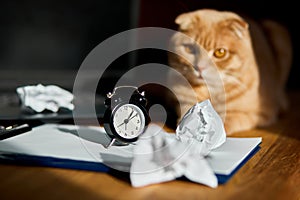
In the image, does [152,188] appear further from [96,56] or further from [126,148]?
[96,56]

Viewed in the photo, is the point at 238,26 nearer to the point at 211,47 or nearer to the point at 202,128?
the point at 211,47

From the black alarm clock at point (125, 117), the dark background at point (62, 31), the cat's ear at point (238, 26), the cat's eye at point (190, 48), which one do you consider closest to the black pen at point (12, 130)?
the black alarm clock at point (125, 117)

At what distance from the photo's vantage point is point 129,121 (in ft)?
2.88

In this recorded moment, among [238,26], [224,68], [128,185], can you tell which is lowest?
[128,185]

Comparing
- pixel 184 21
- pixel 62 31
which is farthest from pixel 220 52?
pixel 62 31

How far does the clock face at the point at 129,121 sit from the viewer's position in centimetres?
87

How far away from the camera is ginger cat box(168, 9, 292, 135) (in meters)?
1.20

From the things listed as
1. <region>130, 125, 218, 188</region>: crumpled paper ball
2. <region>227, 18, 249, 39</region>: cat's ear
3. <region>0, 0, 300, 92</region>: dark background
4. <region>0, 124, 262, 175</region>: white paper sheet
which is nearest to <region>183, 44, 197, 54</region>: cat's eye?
<region>227, 18, 249, 39</region>: cat's ear

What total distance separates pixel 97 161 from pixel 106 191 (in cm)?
10

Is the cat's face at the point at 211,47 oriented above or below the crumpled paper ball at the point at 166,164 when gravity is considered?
above

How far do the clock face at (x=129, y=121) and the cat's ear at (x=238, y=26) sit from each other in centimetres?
45

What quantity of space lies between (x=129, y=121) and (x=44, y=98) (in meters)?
0.35

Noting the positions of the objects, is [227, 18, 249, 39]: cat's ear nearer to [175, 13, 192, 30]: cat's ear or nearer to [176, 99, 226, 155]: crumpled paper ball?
[175, 13, 192, 30]: cat's ear

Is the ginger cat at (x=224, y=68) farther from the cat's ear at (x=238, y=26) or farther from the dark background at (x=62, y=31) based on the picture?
the dark background at (x=62, y=31)
